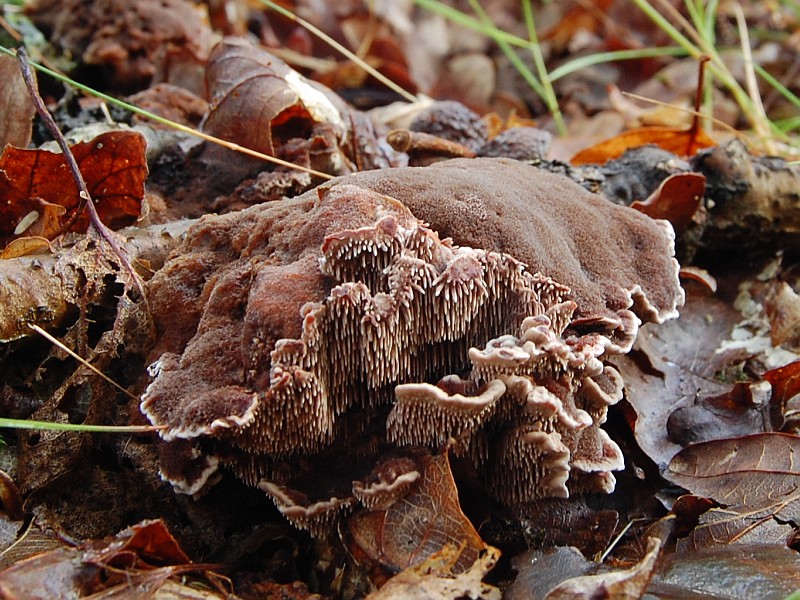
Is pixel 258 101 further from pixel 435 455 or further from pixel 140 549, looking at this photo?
pixel 140 549

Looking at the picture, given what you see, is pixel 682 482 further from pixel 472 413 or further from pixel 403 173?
pixel 403 173

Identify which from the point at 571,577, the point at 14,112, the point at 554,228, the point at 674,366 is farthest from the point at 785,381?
the point at 14,112

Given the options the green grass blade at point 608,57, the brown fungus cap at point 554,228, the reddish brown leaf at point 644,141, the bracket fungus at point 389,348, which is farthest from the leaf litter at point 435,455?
the green grass blade at point 608,57

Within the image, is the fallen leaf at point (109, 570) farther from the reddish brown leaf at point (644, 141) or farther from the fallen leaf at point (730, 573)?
the reddish brown leaf at point (644, 141)

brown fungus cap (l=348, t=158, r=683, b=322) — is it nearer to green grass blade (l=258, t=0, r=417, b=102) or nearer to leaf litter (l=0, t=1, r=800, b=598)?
leaf litter (l=0, t=1, r=800, b=598)

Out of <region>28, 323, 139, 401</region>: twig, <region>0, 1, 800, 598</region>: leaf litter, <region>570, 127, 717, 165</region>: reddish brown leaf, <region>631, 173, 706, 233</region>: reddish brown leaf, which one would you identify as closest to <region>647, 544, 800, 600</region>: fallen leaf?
<region>0, 1, 800, 598</region>: leaf litter

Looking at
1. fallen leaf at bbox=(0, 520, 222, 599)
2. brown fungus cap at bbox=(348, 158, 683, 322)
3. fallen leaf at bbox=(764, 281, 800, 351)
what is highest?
brown fungus cap at bbox=(348, 158, 683, 322)
